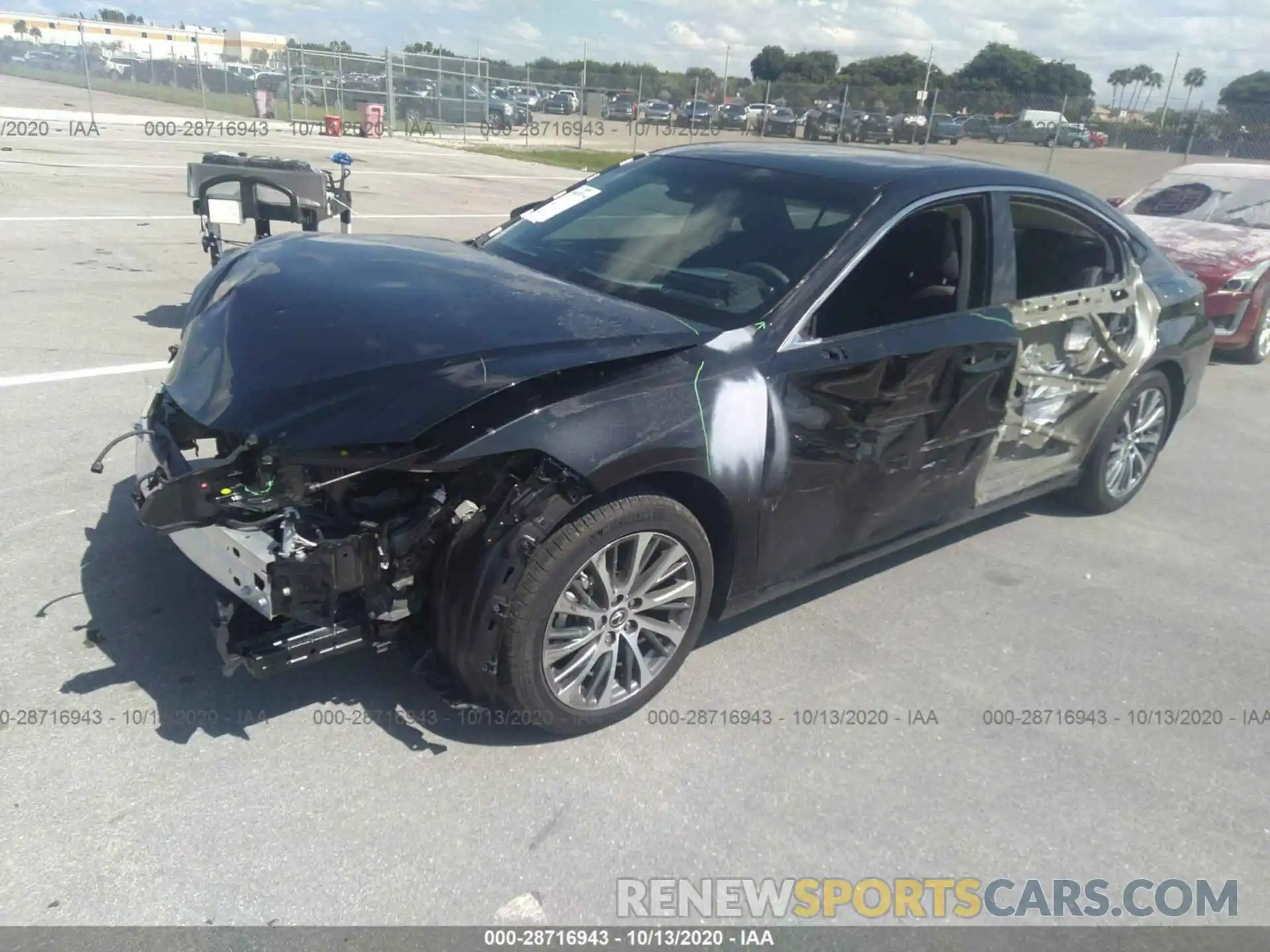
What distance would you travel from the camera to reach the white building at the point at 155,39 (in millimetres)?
32188

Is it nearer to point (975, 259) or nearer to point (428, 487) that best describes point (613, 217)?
point (975, 259)

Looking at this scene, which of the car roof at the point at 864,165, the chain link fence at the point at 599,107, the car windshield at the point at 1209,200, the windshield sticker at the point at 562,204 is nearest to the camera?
the car roof at the point at 864,165

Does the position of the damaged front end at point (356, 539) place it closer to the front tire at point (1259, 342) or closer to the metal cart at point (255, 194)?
the metal cart at point (255, 194)

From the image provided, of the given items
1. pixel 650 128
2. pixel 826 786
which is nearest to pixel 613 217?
pixel 826 786

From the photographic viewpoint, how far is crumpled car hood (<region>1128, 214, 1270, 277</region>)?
27.9 ft

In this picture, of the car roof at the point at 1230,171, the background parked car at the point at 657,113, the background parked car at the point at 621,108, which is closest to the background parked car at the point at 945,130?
the background parked car at the point at 621,108

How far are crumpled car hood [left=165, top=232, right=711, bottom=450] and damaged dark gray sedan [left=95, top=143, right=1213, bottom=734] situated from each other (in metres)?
0.01

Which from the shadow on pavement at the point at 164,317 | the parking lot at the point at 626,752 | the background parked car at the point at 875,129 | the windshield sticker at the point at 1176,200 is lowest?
the parking lot at the point at 626,752

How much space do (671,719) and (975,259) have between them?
2239 mm

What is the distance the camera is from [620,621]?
315 centimetres

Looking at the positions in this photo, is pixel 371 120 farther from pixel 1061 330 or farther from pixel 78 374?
pixel 1061 330

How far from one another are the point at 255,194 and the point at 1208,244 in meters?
7.94

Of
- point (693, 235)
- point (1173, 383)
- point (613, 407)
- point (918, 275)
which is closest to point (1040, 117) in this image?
point (1173, 383)

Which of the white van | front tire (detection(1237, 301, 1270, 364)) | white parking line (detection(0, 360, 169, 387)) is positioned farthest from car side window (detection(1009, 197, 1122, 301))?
the white van
